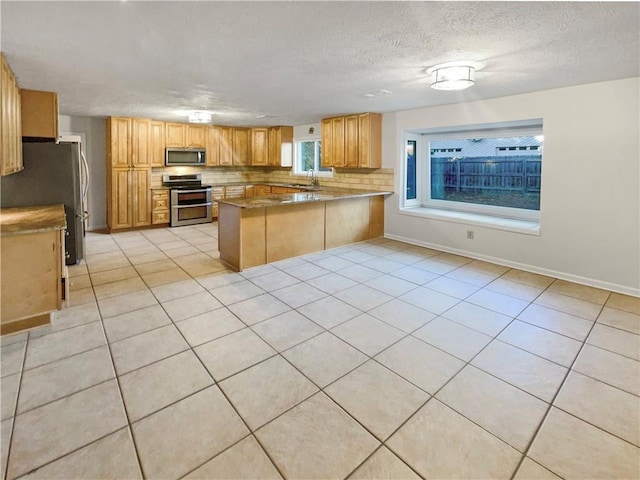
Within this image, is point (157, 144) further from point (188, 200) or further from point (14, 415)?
point (14, 415)

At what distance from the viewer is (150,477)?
1.47 meters

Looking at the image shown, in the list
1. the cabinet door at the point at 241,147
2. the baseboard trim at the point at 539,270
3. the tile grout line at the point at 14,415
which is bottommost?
the tile grout line at the point at 14,415

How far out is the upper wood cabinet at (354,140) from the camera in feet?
18.6

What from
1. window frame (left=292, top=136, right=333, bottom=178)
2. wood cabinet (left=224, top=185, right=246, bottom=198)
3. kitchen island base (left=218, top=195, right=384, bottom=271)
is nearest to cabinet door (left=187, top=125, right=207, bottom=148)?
wood cabinet (left=224, top=185, right=246, bottom=198)

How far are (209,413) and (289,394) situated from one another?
1.45ft

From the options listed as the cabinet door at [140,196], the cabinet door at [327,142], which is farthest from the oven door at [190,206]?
the cabinet door at [327,142]

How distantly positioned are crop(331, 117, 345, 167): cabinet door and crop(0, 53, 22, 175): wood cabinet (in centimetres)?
425

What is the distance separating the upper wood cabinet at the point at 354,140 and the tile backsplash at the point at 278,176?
306 millimetres

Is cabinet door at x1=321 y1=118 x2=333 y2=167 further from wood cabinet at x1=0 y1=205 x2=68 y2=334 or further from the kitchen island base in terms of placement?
wood cabinet at x1=0 y1=205 x2=68 y2=334

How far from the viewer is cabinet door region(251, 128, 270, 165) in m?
7.99

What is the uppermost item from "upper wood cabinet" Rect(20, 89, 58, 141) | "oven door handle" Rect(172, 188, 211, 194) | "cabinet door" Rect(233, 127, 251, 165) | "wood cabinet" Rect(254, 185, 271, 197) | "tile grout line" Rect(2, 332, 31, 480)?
"cabinet door" Rect(233, 127, 251, 165)

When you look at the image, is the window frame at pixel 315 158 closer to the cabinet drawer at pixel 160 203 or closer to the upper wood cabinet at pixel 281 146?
the upper wood cabinet at pixel 281 146

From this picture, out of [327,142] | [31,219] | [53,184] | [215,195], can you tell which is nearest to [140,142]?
[215,195]

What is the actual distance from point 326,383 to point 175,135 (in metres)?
6.41
